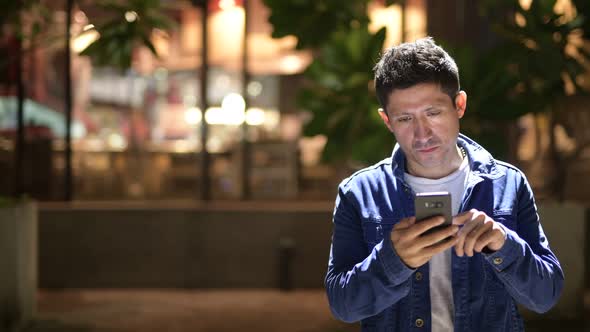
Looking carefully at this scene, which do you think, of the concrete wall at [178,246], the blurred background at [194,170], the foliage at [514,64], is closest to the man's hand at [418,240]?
the foliage at [514,64]

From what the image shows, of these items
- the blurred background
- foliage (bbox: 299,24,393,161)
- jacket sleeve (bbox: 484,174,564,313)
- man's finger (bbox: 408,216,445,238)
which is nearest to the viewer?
man's finger (bbox: 408,216,445,238)

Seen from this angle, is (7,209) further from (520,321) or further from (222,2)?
(520,321)

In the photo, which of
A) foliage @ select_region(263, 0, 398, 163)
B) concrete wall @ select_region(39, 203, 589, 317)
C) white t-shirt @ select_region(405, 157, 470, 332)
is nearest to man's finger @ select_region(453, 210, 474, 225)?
white t-shirt @ select_region(405, 157, 470, 332)

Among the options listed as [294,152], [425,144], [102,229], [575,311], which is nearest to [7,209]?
[102,229]

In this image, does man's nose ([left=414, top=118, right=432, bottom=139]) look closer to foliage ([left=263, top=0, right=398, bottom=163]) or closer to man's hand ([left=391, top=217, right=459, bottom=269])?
man's hand ([left=391, top=217, right=459, bottom=269])

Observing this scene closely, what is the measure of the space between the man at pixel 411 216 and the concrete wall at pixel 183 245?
22.7ft

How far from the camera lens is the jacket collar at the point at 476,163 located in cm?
197

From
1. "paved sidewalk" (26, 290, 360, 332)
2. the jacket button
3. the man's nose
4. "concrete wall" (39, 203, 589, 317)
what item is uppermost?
the man's nose

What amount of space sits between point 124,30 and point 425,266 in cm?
423

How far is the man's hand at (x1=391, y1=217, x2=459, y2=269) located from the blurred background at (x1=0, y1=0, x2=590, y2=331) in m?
5.32

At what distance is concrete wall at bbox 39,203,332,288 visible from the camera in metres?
8.89

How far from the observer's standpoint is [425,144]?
192cm

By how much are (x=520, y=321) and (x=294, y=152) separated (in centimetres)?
755

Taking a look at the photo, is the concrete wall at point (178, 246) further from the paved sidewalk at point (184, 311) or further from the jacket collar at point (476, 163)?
the jacket collar at point (476, 163)
